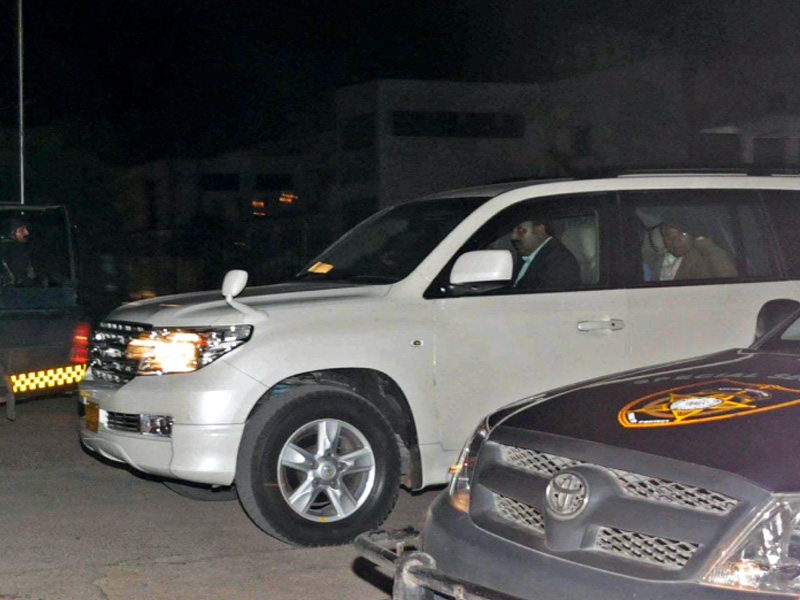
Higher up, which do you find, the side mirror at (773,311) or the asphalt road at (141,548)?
the side mirror at (773,311)

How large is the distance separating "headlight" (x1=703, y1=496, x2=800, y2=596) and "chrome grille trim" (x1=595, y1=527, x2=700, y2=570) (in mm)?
108

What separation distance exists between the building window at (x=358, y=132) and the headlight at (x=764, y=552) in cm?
4905

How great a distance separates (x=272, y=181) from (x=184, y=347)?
6978 centimetres

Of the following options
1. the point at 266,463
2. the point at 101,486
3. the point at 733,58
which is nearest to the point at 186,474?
the point at 266,463

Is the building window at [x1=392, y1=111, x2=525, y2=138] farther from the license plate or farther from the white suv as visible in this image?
the license plate

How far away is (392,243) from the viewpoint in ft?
22.7

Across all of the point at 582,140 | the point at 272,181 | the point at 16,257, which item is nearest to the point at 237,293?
the point at 16,257

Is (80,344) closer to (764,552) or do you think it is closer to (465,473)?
(465,473)

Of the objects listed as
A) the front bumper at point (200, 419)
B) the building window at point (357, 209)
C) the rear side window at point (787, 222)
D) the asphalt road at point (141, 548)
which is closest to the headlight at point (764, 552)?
the asphalt road at point (141, 548)

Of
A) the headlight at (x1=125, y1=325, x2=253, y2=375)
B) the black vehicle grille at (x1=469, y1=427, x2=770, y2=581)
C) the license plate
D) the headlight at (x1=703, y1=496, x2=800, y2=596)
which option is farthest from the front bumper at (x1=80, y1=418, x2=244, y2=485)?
the headlight at (x1=703, y1=496, x2=800, y2=596)

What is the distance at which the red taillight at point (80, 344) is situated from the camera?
10.2 meters

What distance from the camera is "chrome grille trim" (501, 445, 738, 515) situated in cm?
323

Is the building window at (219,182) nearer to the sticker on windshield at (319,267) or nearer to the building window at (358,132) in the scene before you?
the building window at (358,132)

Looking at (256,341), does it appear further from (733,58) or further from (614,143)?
(614,143)
